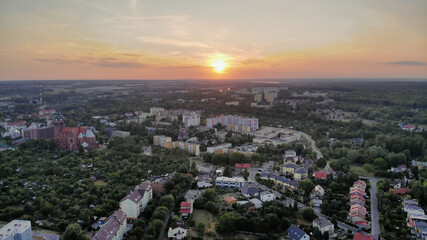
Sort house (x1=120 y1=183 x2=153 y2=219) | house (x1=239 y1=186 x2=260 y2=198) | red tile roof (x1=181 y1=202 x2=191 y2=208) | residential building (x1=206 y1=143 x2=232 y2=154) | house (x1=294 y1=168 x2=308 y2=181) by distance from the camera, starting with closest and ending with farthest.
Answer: house (x1=120 y1=183 x2=153 y2=219) → red tile roof (x1=181 y1=202 x2=191 y2=208) → house (x1=239 y1=186 x2=260 y2=198) → house (x1=294 y1=168 x2=308 y2=181) → residential building (x1=206 y1=143 x2=232 y2=154)

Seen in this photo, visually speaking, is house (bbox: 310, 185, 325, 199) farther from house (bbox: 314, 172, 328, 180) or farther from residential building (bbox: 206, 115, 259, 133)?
residential building (bbox: 206, 115, 259, 133)

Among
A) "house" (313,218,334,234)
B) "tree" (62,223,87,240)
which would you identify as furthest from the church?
"house" (313,218,334,234)

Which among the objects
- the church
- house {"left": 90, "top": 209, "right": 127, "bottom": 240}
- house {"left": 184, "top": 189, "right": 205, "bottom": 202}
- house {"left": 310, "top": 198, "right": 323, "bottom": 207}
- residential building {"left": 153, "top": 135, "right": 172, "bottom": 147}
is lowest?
house {"left": 310, "top": 198, "right": 323, "bottom": 207}

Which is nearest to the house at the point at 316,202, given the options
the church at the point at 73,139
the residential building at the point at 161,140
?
the residential building at the point at 161,140

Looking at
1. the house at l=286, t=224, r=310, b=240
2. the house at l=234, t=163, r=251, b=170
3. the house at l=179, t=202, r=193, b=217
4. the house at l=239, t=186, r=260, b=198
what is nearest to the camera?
the house at l=286, t=224, r=310, b=240

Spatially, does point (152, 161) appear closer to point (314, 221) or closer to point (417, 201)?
point (314, 221)

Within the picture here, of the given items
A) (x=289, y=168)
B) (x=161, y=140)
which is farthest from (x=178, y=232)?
(x=161, y=140)
